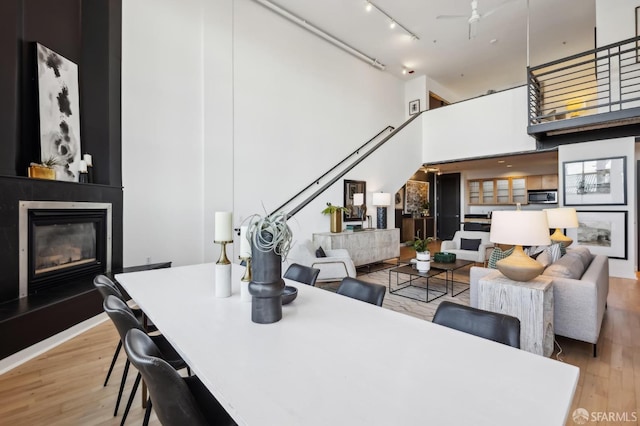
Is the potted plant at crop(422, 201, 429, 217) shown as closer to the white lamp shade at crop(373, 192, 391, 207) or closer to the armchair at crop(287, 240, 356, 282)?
the white lamp shade at crop(373, 192, 391, 207)

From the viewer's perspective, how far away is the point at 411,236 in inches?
381

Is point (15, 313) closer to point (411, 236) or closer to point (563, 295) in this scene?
point (563, 295)

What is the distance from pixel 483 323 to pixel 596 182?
602cm

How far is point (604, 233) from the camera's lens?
5.42m

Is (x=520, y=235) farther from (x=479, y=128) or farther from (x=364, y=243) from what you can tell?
(x=479, y=128)

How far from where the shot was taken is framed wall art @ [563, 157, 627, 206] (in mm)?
5258

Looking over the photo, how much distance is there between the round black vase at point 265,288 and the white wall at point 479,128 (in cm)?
680

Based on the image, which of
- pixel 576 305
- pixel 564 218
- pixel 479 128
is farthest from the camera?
pixel 479 128

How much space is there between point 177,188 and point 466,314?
4079 millimetres

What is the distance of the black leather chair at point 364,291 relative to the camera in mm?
1844

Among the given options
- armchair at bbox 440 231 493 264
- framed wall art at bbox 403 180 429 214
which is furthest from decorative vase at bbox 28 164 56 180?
framed wall art at bbox 403 180 429 214

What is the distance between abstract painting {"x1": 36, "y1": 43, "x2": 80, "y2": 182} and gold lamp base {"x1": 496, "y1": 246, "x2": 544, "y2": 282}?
4398 millimetres

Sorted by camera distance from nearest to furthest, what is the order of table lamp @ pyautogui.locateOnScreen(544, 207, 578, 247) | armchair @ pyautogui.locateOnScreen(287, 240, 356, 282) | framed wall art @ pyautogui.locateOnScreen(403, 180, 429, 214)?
table lamp @ pyautogui.locateOnScreen(544, 207, 578, 247), armchair @ pyautogui.locateOnScreen(287, 240, 356, 282), framed wall art @ pyautogui.locateOnScreen(403, 180, 429, 214)
